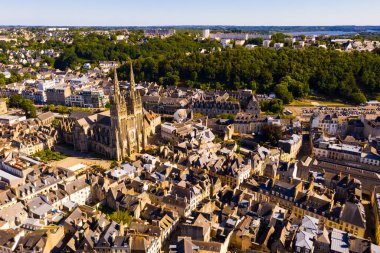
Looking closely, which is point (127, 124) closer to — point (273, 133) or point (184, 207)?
point (184, 207)

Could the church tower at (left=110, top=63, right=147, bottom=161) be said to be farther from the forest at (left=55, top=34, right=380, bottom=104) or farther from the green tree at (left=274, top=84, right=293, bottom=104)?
the forest at (left=55, top=34, right=380, bottom=104)

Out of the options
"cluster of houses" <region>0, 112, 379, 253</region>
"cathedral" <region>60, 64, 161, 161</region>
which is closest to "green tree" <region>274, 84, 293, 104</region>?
"cluster of houses" <region>0, 112, 379, 253</region>

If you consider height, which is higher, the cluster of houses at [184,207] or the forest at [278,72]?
the forest at [278,72]

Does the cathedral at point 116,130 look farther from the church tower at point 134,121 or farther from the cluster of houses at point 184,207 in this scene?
the cluster of houses at point 184,207

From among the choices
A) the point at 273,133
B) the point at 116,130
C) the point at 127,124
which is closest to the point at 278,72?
the point at 273,133

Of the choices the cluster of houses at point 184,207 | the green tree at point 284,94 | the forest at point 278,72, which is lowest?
the cluster of houses at point 184,207

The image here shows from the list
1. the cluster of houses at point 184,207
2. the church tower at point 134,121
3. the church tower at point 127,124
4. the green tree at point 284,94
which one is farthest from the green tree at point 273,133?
the green tree at point 284,94

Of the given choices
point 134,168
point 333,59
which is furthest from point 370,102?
point 134,168

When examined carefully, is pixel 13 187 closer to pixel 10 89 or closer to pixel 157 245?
pixel 157 245

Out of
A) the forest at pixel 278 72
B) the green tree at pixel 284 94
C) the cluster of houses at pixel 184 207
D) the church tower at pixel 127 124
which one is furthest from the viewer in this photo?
the forest at pixel 278 72
